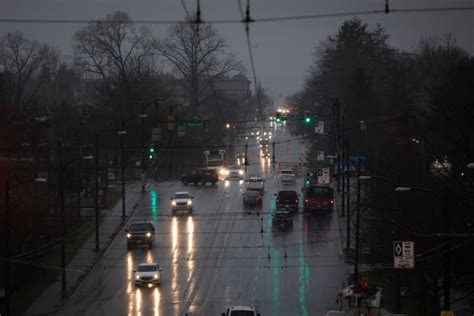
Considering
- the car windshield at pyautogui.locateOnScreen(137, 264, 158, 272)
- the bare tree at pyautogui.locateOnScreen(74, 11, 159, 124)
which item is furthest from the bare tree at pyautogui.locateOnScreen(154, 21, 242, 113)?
the car windshield at pyautogui.locateOnScreen(137, 264, 158, 272)

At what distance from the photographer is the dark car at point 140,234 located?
2015 inches

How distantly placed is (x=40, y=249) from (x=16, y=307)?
5542 millimetres

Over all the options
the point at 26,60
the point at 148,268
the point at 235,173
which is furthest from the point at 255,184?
the point at 26,60

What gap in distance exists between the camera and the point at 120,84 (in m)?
88.6

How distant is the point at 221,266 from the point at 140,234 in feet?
19.5

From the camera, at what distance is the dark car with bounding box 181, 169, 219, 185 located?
72688 millimetres

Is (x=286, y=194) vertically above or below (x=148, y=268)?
above

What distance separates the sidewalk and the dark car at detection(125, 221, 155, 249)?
1.50 meters

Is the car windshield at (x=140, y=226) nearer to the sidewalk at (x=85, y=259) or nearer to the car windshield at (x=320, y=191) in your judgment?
the sidewalk at (x=85, y=259)

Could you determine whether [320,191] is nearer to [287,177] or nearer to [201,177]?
[287,177]

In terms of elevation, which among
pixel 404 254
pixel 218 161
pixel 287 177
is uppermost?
pixel 218 161

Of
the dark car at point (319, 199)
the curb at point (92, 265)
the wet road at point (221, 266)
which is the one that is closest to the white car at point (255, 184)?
the wet road at point (221, 266)

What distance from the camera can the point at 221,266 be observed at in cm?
4753

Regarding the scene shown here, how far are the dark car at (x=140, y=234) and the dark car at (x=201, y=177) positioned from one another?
815 inches
